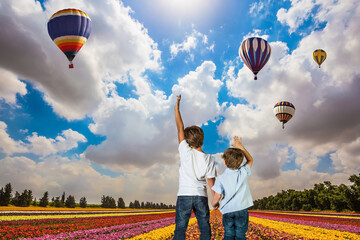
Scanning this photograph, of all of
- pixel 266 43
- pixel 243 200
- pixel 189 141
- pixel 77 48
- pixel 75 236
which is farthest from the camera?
pixel 266 43

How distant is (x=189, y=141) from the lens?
4.21 metres

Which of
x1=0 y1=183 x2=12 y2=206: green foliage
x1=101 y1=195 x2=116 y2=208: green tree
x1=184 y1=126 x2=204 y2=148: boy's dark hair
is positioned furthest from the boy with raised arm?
x1=101 y1=195 x2=116 y2=208: green tree

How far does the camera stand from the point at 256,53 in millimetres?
28969

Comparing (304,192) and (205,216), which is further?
(304,192)

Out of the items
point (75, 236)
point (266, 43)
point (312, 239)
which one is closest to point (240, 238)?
point (312, 239)

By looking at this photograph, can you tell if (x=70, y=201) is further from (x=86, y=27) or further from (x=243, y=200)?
(x=243, y=200)

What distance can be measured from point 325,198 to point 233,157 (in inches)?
2185

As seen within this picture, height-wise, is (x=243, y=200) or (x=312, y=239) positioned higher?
(x=243, y=200)

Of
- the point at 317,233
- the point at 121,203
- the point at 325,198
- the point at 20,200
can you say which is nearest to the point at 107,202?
the point at 121,203

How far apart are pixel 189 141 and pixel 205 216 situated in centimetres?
113

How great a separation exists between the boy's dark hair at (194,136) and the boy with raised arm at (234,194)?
800mm

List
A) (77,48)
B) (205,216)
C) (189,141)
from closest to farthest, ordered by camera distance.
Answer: (205,216) → (189,141) → (77,48)

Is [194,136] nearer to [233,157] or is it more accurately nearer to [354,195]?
[233,157]

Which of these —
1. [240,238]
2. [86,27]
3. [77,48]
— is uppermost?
[86,27]
